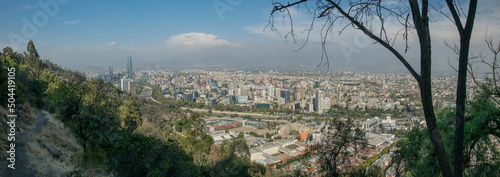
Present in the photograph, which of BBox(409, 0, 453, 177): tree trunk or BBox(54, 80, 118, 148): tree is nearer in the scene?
BBox(409, 0, 453, 177): tree trunk

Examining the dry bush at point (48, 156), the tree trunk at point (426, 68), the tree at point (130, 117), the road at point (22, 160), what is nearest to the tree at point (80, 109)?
the dry bush at point (48, 156)

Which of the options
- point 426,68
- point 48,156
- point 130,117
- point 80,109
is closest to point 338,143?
point 426,68

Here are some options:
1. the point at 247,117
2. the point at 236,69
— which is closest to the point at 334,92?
the point at 247,117

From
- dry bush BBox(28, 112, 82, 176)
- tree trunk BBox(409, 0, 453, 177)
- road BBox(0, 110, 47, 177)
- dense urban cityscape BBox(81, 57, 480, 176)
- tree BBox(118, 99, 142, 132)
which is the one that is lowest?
dense urban cityscape BBox(81, 57, 480, 176)

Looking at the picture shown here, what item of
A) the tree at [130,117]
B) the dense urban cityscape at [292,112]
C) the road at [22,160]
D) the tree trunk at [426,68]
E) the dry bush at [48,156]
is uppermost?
the tree trunk at [426,68]

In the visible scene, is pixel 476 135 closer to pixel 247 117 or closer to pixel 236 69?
pixel 247 117

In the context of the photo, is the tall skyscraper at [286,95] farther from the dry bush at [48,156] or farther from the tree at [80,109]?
the dry bush at [48,156]

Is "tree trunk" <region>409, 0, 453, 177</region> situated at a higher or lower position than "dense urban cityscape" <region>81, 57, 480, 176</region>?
higher

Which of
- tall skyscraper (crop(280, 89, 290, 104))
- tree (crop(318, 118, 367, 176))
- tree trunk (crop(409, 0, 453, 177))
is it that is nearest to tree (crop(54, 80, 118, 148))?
tree (crop(318, 118, 367, 176))

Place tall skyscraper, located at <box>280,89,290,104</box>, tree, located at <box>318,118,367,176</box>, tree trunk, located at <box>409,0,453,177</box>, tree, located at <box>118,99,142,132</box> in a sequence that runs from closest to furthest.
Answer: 1. tree trunk, located at <box>409,0,453,177</box>
2. tree, located at <box>318,118,367,176</box>
3. tree, located at <box>118,99,142,132</box>
4. tall skyscraper, located at <box>280,89,290,104</box>

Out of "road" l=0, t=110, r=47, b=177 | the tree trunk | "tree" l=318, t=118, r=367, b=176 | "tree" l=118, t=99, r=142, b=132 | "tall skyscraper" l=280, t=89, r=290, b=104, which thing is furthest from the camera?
"tall skyscraper" l=280, t=89, r=290, b=104

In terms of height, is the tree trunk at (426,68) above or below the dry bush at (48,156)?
above

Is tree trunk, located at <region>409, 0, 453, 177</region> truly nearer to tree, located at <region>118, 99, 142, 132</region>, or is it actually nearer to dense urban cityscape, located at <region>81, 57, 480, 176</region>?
dense urban cityscape, located at <region>81, 57, 480, 176</region>
